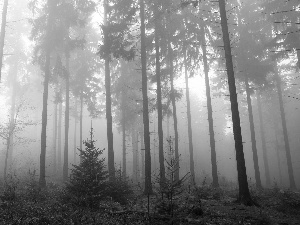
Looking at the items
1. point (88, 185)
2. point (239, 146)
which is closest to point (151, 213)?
point (88, 185)

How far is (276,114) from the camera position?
37594mm

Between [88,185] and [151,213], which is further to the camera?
[88,185]

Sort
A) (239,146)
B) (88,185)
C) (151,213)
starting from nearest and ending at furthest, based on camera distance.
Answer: (151,213), (88,185), (239,146)

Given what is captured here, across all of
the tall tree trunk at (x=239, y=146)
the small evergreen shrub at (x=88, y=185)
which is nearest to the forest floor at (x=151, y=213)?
the small evergreen shrub at (x=88, y=185)

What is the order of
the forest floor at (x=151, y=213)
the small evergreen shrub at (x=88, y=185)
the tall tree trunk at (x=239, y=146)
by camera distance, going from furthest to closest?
the tall tree trunk at (x=239, y=146)
the small evergreen shrub at (x=88, y=185)
the forest floor at (x=151, y=213)

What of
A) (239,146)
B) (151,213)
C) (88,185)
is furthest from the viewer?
(239,146)

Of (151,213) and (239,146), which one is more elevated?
(239,146)

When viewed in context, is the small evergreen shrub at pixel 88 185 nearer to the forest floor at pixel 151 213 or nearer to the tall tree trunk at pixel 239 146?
the forest floor at pixel 151 213

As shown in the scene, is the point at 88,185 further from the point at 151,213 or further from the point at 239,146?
the point at 239,146

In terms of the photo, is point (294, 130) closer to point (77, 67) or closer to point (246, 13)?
point (246, 13)

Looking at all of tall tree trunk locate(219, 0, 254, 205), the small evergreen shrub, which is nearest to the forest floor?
the small evergreen shrub

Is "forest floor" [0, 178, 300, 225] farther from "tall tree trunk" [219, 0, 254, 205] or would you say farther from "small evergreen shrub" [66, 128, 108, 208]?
"tall tree trunk" [219, 0, 254, 205]

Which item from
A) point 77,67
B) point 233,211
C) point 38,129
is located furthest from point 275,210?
point 38,129

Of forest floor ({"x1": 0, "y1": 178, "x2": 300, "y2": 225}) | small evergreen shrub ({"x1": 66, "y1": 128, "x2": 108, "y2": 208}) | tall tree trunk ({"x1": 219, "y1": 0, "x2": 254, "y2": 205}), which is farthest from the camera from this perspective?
tall tree trunk ({"x1": 219, "y1": 0, "x2": 254, "y2": 205})
